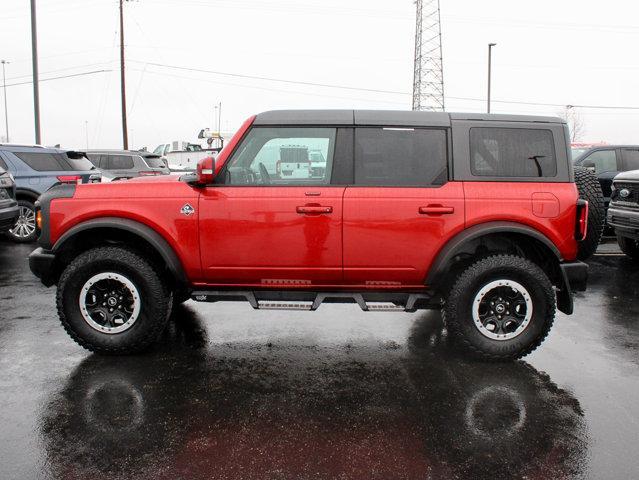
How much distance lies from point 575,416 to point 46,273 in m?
4.13

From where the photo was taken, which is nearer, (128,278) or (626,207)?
(128,278)

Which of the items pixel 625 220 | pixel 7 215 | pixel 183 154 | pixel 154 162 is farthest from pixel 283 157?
pixel 183 154

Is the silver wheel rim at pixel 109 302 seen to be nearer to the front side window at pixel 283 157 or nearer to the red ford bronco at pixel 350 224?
the red ford bronco at pixel 350 224

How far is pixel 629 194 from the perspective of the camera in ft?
27.8

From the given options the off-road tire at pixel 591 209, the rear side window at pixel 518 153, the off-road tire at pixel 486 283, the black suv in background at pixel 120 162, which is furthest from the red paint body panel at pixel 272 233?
the black suv in background at pixel 120 162

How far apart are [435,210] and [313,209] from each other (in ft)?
3.11

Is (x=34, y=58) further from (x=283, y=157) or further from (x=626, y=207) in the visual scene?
(x=626, y=207)

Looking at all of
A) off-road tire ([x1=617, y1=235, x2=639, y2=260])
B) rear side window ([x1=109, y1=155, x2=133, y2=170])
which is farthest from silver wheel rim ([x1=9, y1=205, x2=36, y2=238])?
off-road tire ([x1=617, y1=235, x2=639, y2=260])

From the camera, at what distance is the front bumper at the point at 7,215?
9218 millimetres

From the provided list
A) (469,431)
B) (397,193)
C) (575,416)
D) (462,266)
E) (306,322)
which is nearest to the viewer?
(469,431)

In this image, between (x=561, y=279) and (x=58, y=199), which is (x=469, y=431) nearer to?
(x=561, y=279)

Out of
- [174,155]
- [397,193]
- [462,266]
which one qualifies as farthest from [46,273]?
[174,155]

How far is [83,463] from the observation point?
3.00 m

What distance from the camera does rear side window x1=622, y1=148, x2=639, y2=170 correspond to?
39.4 feet
